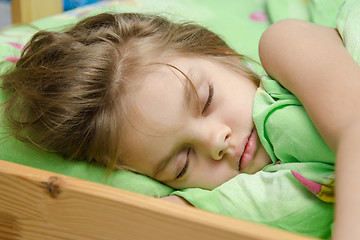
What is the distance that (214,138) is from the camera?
30.4 inches

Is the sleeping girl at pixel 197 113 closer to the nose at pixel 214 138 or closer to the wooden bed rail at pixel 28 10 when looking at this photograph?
the nose at pixel 214 138

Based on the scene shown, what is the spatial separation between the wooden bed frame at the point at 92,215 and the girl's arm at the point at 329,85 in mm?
78

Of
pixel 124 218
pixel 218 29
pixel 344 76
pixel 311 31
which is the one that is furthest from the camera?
pixel 218 29

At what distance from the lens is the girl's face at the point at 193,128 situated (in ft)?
2.56

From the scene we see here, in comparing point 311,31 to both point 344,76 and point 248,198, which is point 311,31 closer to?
point 344,76

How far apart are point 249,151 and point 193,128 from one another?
102 millimetres

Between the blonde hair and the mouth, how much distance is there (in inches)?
5.2

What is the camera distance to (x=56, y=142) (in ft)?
2.82

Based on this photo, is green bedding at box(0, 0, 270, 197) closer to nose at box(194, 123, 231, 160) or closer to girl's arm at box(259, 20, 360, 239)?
nose at box(194, 123, 231, 160)

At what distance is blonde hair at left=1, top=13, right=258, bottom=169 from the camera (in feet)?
2.66

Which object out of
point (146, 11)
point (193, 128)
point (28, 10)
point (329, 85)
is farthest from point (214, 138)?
point (28, 10)

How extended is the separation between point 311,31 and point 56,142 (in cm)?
46

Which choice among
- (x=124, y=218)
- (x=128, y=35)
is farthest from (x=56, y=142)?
(x=124, y=218)

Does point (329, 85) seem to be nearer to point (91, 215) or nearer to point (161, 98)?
point (161, 98)
